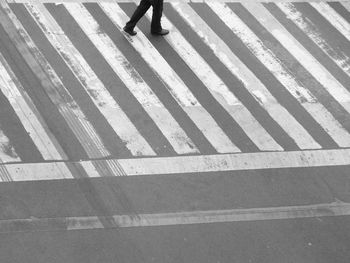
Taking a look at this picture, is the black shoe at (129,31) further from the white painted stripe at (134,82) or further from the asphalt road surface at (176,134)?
the white painted stripe at (134,82)

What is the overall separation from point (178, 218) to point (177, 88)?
9.30 ft

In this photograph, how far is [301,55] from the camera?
38.0 feet

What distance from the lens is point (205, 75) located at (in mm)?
10898

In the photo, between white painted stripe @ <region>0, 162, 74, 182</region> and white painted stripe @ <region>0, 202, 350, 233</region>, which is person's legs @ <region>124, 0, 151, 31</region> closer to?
white painted stripe @ <region>0, 162, 74, 182</region>

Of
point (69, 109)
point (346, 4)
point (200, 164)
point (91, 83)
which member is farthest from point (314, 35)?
point (69, 109)

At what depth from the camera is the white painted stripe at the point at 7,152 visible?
9.08 metres

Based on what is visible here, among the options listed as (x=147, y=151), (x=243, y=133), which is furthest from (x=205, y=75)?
(x=147, y=151)

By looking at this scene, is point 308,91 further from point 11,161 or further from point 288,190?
point 11,161

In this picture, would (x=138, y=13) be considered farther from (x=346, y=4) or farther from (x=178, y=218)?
(x=346, y=4)

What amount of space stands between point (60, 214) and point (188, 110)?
304 cm

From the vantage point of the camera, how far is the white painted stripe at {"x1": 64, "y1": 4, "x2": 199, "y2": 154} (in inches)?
384

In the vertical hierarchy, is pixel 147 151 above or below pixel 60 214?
above

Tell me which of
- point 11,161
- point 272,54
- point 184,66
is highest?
point 272,54

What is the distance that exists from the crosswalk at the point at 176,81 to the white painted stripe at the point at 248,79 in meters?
0.02
